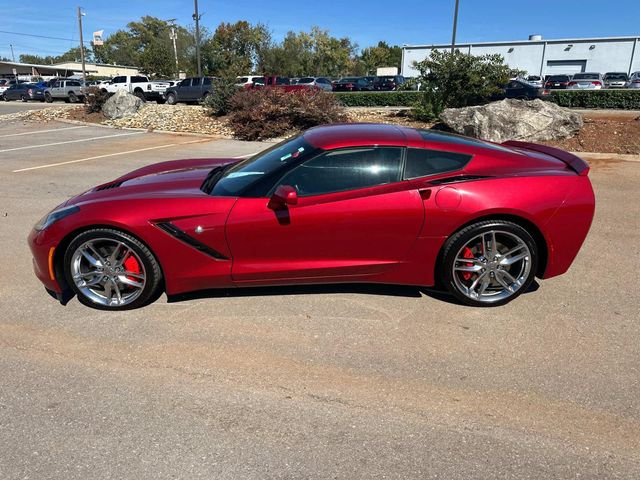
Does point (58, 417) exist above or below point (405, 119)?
below

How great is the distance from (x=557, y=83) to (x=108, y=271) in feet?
120

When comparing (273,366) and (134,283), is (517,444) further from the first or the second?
(134,283)

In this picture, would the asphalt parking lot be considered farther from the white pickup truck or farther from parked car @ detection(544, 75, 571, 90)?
parked car @ detection(544, 75, 571, 90)

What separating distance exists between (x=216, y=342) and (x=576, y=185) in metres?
2.90

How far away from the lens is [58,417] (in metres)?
2.59

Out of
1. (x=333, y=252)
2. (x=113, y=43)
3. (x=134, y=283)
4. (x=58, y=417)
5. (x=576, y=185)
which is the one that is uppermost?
(x=113, y=43)

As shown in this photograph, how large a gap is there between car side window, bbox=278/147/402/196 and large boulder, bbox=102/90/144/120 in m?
17.7

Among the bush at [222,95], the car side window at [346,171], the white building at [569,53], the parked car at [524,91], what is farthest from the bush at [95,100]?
the white building at [569,53]

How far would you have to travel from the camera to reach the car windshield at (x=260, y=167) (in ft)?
11.9

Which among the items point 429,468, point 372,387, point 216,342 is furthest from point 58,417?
point 429,468

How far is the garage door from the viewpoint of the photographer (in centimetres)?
5362

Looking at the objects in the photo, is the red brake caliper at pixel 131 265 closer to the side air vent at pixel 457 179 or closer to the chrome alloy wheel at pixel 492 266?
the side air vent at pixel 457 179

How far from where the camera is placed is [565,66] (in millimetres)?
54344

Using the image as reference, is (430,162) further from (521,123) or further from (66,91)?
(66,91)
